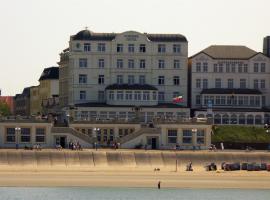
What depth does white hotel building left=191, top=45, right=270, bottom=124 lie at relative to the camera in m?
145

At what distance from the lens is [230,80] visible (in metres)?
147

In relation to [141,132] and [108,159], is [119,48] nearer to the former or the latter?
[141,132]

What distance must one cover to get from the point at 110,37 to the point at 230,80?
15.2 metres

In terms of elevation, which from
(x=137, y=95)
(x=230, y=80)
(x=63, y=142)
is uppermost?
(x=230, y=80)

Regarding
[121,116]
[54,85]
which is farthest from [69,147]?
[54,85]

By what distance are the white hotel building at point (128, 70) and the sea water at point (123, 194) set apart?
43.4 metres

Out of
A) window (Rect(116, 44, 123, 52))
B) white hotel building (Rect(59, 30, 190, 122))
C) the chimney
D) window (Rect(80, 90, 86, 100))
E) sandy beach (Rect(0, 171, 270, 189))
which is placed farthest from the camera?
the chimney

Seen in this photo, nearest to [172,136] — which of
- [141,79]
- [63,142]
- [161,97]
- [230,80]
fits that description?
[63,142]

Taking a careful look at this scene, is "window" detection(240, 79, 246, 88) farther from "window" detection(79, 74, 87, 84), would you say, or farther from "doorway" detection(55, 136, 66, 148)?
"doorway" detection(55, 136, 66, 148)

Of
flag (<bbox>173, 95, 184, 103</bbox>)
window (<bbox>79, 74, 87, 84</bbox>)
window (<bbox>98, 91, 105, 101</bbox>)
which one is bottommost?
flag (<bbox>173, 95, 184, 103</bbox>)

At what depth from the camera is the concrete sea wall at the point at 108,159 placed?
371 feet

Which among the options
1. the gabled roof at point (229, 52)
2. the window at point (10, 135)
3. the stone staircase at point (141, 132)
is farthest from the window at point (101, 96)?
the window at point (10, 135)

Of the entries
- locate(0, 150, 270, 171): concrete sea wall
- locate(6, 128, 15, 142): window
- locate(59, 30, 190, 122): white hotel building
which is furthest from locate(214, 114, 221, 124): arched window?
locate(6, 128, 15, 142): window

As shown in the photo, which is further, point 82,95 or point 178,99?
point 82,95
